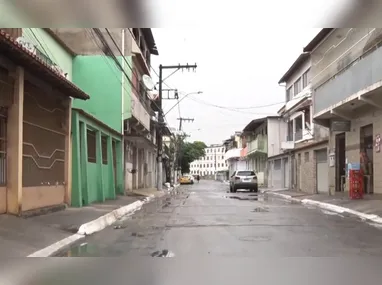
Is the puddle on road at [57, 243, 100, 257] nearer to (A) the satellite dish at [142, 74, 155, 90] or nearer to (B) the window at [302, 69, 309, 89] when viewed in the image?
(A) the satellite dish at [142, 74, 155, 90]

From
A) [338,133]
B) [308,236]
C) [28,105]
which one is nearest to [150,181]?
[338,133]

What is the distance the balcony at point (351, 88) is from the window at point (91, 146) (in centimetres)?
1109

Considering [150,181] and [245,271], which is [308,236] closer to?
[245,271]

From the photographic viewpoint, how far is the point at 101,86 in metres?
26.7

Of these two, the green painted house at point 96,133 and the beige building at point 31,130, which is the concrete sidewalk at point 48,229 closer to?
the beige building at point 31,130

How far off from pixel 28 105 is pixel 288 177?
101 feet

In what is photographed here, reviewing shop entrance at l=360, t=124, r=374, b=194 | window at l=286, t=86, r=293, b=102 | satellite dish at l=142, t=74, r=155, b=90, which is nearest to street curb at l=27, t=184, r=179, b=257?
shop entrance at l=360, t=124, r=374, b=194

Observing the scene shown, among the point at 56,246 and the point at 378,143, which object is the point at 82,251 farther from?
the point at 378,143

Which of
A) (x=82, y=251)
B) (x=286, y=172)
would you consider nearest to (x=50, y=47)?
(x=82, y=251)

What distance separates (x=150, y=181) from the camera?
45344 mm

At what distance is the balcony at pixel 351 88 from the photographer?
18.4m

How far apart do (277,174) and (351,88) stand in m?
27.8

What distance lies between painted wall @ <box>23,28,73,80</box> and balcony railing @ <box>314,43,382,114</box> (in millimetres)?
12129

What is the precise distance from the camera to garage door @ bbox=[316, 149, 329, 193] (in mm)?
29000
